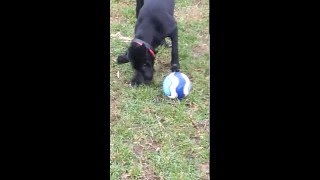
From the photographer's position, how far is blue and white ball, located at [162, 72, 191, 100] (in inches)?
173

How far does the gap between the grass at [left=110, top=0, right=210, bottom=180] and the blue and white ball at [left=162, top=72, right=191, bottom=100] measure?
0.21 feet

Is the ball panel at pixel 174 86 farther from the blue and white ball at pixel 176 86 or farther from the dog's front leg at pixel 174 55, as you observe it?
the dog's front leg at pixel 174 55

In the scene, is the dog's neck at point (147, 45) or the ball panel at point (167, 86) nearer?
the ball panel at point (167, 86)

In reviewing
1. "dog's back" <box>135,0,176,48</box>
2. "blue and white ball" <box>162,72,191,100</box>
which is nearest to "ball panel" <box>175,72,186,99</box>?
"blue and white ball" <box>162,72,191,100</box>

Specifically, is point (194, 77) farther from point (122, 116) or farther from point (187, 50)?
point (122, 116)

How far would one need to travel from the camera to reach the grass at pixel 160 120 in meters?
3.57

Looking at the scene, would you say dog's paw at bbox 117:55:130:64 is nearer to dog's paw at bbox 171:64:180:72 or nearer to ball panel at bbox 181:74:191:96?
dog's paw at bbox 171:64:180:72

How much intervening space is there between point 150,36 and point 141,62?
28 centimetres

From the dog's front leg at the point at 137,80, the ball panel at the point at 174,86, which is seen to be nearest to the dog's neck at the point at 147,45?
the dog's front leg at the point at 137,80

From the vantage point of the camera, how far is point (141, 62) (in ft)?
15.2

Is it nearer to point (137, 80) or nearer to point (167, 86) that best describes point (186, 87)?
point (167, 86)

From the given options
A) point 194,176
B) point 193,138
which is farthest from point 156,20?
point 194,176

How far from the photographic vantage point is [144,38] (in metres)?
4.74

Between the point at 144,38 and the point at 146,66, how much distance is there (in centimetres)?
27
